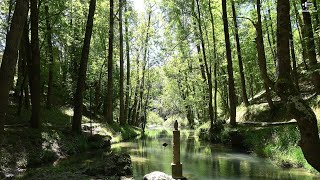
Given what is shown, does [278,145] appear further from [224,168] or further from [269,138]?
[224,168]

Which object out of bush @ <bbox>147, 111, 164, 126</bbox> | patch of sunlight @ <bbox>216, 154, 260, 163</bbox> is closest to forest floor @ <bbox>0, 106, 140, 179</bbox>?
patch of sunlight @ <bbox>216, 154, 260, 163</bbox>

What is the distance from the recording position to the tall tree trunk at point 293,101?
6.72 m

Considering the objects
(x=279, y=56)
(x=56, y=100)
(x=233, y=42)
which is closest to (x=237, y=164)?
(x=279, y=56)

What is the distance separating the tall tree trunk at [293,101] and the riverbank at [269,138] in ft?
13.2

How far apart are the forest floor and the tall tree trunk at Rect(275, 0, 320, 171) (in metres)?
5.44

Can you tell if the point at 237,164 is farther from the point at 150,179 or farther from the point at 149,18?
the point at 149,18

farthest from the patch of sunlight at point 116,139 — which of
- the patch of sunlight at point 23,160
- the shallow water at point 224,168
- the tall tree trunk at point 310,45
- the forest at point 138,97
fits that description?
the tall tree trunk at point 310,45

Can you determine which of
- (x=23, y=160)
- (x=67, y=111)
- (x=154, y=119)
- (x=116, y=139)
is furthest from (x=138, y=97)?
(x=154, y=119)

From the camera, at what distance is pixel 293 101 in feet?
23.0

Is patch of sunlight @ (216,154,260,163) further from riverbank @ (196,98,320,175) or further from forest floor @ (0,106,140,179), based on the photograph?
forest floor @ (0,106,140,179)

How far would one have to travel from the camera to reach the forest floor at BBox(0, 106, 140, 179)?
10.4 metres

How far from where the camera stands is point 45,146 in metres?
14.4

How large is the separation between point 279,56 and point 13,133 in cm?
1124

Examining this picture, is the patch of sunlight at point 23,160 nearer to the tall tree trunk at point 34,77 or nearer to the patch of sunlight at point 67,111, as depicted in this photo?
the tall tree trunk at point 34,77
